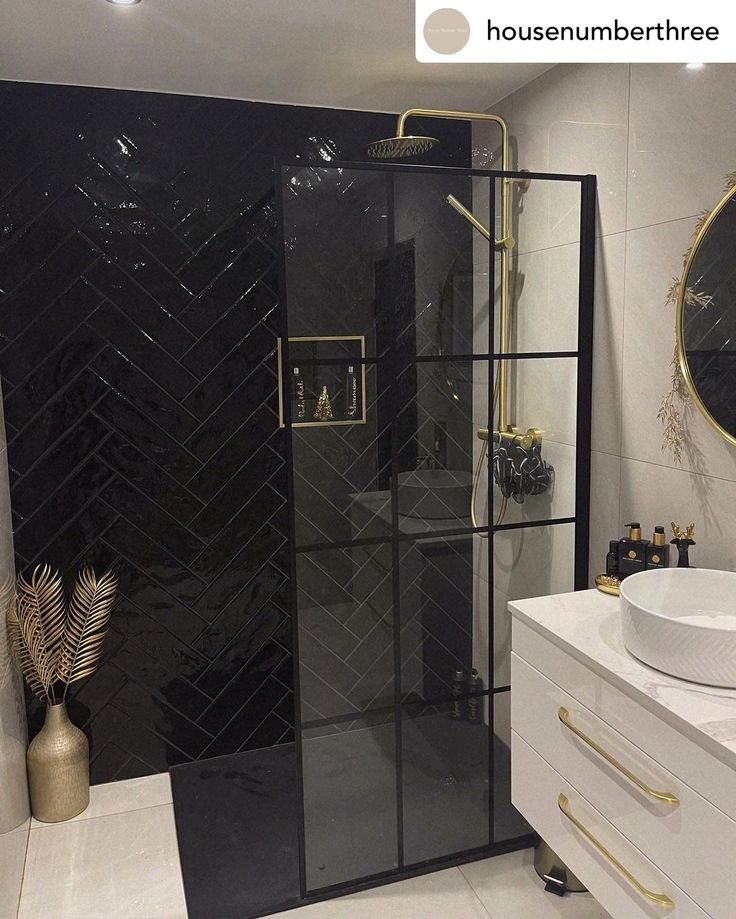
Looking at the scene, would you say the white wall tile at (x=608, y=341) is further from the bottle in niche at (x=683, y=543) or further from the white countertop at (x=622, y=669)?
the white countertop at (x=622, y=669)

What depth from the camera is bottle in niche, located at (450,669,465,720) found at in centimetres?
240

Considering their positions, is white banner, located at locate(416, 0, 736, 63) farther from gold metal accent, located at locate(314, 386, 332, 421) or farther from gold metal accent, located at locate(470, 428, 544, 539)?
gold metal accent, located at locate(470, 428, 544, 539)

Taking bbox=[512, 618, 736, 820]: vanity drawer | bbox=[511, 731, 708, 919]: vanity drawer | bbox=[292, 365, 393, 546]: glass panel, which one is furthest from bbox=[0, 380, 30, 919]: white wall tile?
bbox=[512, 618, 736, 820]: vanity drawer

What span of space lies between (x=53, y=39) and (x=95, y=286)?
78cm

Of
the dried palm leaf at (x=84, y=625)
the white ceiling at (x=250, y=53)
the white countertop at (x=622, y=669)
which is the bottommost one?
the dried palm leaf at (x=84, y=625)

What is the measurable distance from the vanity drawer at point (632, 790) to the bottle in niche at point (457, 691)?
15.6 inches

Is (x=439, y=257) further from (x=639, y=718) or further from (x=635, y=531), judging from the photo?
(x=639, y=718)

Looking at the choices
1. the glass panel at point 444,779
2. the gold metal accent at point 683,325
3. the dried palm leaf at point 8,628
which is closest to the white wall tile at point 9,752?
the dried palm leaf at point 8,628

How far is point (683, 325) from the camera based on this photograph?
6.46 ft

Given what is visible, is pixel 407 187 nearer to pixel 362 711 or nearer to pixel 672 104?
pixel 672 104

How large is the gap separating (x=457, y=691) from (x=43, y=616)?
143 cm

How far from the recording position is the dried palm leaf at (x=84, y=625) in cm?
271

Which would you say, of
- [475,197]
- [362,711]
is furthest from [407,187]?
[362,711]

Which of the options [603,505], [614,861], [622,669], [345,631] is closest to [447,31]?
[622,669]
